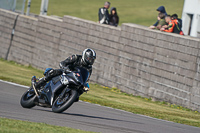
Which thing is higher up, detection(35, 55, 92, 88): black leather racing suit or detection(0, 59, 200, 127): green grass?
detection(35, 55, 92, 88): black leather racing suit

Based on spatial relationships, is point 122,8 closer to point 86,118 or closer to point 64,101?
point 86,118

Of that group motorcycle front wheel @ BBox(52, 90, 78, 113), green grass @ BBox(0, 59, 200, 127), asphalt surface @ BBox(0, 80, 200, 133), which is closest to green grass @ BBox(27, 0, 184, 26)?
green grass @ BBox(0, 59, 200, 127)

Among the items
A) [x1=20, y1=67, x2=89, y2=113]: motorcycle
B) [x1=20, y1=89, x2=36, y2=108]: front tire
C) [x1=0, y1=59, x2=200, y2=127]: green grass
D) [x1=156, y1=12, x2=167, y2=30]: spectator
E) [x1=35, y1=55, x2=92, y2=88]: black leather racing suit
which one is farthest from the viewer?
[x1=156, y1=12, x2=167, y2=30]: spectator

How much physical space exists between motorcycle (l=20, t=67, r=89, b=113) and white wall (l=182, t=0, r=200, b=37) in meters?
12.9

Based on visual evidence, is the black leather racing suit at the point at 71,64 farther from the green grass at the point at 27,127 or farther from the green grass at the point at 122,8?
the green grass at the point at 122,8

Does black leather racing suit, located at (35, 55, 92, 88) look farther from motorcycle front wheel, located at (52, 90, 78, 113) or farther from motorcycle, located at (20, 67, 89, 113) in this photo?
motorcycle front wheel, located at (52, 90, 78, 113)

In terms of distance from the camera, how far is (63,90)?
953 cm

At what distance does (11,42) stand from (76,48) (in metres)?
5.12

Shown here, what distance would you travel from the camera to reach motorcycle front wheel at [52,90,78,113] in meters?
9.20

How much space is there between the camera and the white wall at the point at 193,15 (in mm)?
22163

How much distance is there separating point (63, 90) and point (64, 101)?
0.26m

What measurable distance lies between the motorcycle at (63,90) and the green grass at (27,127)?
155cm

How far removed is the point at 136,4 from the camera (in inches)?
2435

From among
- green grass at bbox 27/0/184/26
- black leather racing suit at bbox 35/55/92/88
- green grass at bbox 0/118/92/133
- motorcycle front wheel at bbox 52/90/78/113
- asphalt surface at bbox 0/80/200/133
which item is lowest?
asphalt surface at bbox 0/80/200/133
